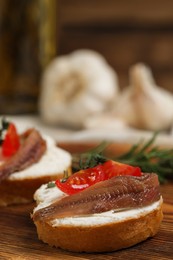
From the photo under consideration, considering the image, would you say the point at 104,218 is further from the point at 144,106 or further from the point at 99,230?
the point at 144,106

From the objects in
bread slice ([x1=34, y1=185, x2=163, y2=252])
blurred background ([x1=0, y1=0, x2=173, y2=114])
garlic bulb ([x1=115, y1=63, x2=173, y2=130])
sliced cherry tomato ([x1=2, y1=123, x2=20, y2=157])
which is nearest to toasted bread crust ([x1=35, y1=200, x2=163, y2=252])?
bread slice ([x1=34, y1=185, x2=163, y2=252])

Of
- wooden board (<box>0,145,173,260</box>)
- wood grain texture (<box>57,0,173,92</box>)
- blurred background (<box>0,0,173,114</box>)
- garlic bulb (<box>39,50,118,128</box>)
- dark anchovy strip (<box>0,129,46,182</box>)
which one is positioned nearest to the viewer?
wooden board (<box>0,145,173,260</box>)

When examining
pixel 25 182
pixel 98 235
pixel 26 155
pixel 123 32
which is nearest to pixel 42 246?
pixel 98 235

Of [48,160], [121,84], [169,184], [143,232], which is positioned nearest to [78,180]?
[143,232]

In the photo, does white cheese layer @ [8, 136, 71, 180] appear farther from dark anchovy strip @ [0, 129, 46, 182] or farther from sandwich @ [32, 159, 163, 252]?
sandwich @ [32, 159, 163, 252]

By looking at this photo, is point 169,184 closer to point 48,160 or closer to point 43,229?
point 48,160
